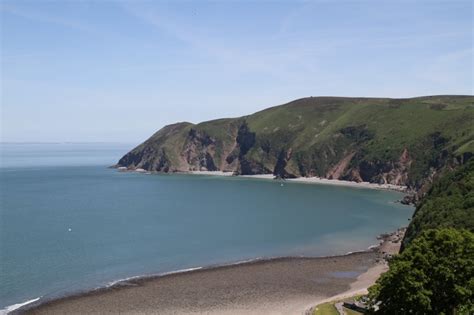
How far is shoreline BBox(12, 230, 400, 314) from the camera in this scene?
61.0 m

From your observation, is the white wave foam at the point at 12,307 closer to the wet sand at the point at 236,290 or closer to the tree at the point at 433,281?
the wet sand at the point at 236,290

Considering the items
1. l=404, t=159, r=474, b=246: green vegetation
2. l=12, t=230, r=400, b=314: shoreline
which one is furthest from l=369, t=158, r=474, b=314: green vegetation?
l=404, t=159, r=474, b=246: green vegetation

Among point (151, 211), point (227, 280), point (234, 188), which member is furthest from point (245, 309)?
point (234, 188)

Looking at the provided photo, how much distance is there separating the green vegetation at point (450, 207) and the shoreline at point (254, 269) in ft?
27.8

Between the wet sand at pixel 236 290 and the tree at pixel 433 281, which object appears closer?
the tree at pixel 433 281

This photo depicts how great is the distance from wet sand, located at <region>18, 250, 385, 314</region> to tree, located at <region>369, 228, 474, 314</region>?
2108 cm

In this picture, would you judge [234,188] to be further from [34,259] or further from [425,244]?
[425,244]

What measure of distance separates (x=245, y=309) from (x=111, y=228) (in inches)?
2321

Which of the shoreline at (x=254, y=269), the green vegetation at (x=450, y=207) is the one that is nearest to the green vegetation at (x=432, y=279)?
the shoreline at (x=254, y=269)

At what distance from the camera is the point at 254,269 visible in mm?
77312

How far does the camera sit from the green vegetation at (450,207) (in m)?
67.6

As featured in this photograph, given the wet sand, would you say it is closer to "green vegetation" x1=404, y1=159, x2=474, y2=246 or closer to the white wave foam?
the white wave foam

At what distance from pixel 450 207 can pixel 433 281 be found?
130 feet

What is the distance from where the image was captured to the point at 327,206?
145m
